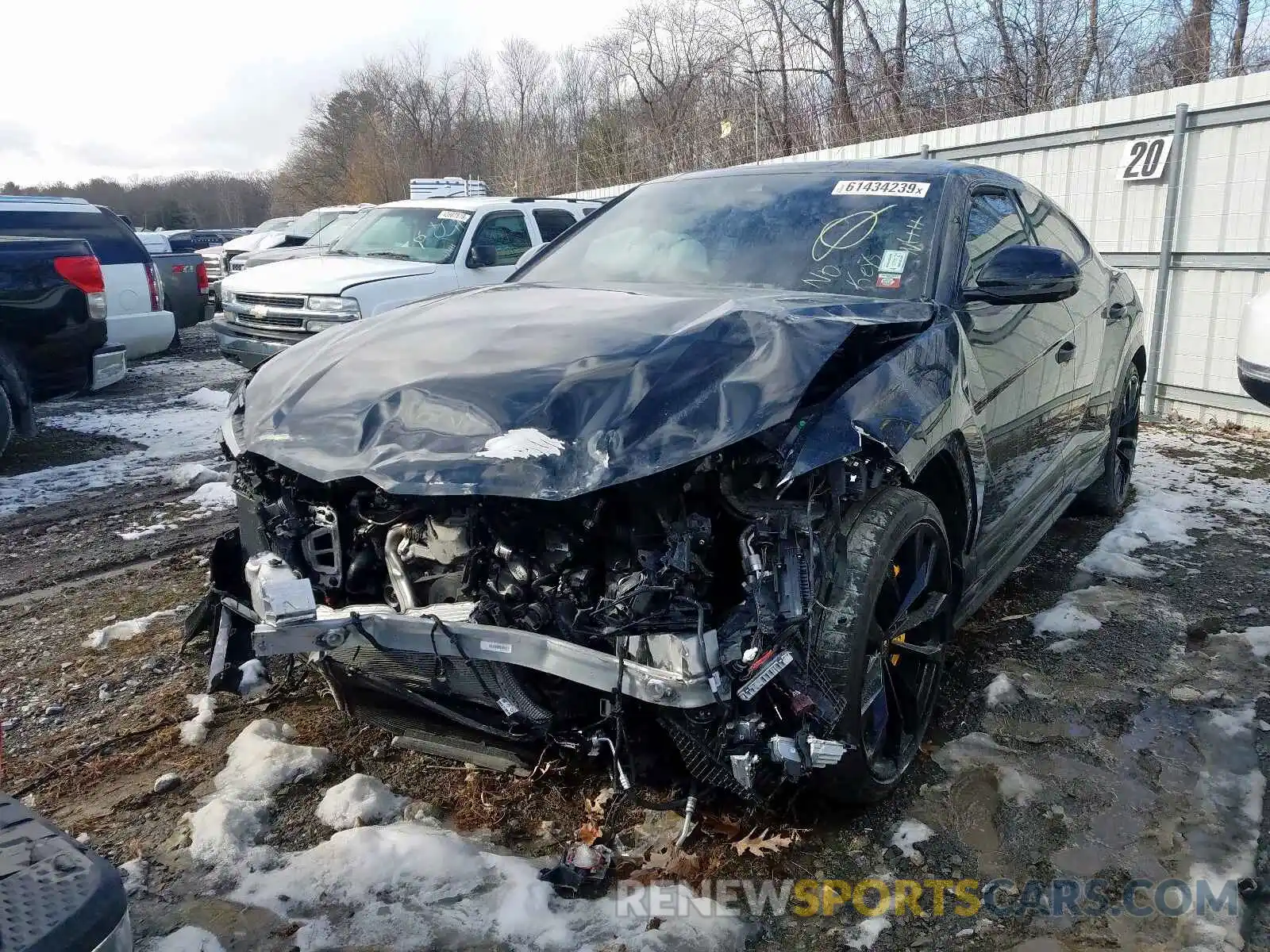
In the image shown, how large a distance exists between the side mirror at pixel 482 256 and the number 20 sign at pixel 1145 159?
5791 mm

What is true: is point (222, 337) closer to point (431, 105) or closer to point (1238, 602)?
point (1238, 602)

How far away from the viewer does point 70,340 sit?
6527 mm

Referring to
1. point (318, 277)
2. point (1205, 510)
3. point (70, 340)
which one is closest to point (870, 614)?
point (1205, 510)

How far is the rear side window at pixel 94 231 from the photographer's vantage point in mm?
8117

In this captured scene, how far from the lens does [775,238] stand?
3480mm

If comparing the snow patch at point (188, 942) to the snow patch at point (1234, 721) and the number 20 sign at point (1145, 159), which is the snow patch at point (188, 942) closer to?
the snow patch at point (1234, 721)

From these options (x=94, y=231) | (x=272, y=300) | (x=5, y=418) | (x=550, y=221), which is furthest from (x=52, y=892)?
(x=550, y=221)

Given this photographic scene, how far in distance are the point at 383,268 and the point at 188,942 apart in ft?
24.4

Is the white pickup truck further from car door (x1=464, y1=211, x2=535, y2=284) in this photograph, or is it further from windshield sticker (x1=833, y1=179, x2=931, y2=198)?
windshield sticker (x1=833, y1=179, x2=931, y2=198)

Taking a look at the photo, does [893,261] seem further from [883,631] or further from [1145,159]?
[1145,159]

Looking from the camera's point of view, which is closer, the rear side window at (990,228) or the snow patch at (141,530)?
the rear side window at (990,228)

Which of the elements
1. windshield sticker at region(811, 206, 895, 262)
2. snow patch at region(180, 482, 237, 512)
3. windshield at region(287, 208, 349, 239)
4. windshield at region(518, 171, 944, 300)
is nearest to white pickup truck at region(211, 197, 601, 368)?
snow patch at region(180, 482, 237, 512)

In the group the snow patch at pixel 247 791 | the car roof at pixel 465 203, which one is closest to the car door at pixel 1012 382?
the snow patch at pixel 247 791

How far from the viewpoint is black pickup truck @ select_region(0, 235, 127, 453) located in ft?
20.4
